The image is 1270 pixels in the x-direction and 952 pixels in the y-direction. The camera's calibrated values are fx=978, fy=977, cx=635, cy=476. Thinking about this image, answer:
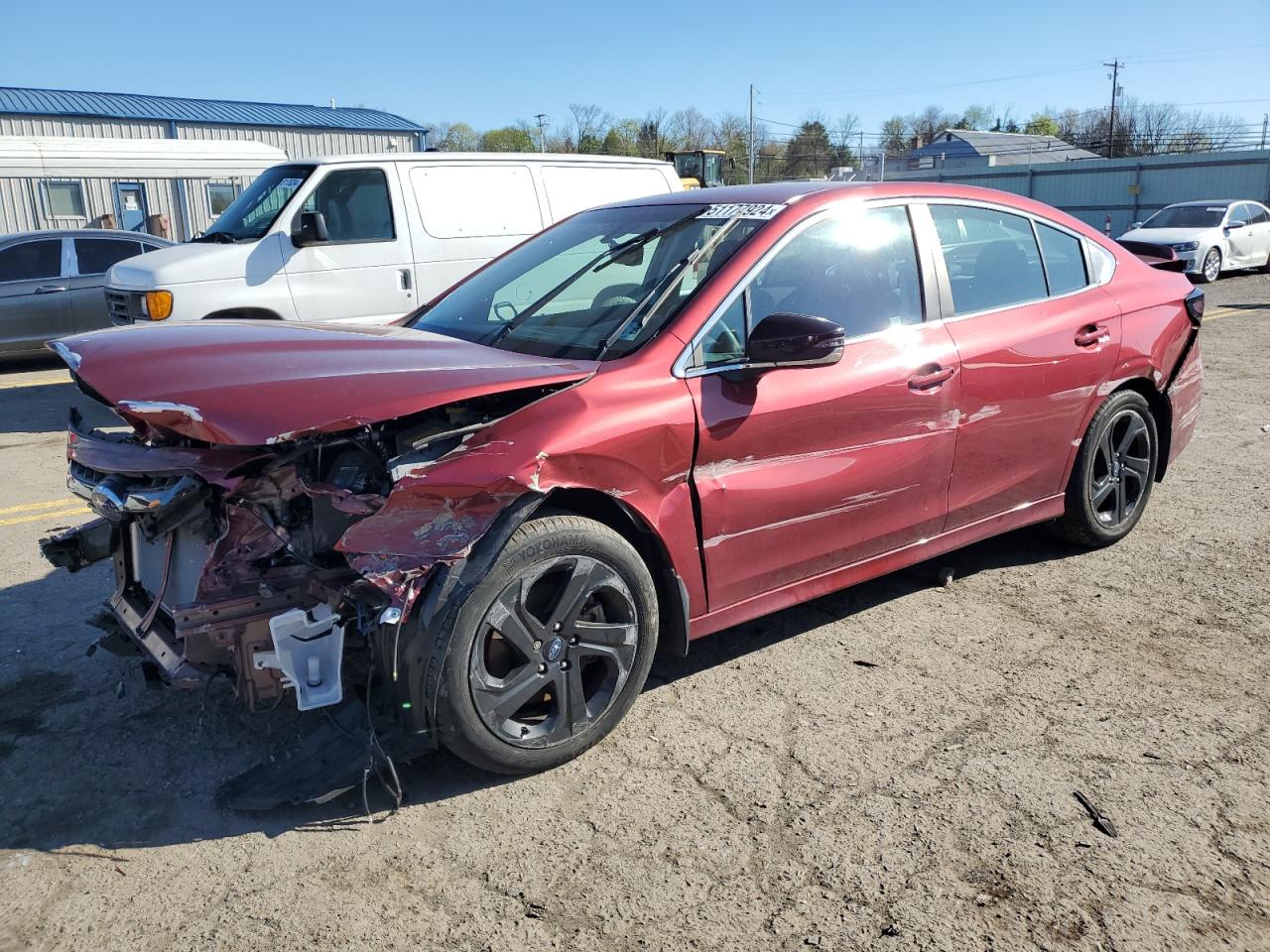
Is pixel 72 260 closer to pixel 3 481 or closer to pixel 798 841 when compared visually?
pixel 3 481

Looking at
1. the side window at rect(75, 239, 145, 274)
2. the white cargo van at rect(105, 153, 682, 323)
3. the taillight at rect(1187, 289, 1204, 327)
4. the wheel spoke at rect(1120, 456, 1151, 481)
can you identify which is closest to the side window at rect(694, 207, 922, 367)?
the wheel spoke at rect(1120, 456, 1151, 481)

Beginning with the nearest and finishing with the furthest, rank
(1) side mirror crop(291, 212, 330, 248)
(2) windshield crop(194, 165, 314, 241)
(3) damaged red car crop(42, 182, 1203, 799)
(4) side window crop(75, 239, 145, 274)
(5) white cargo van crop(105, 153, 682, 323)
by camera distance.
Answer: (3) damaged red car crop(42, 182, 1203, 799)
(5) white cargo van crop(105, 153, 682, 323)
(1) side mirror crop(291, 212, 330, 248)
(2) windshield crop(194, 165, 314, 241)
(4) side window crop(75, 239, 145, 274)

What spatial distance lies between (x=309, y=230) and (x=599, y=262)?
16.4 ft

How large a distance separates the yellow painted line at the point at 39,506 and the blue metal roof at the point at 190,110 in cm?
2849

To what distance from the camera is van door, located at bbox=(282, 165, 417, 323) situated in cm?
820

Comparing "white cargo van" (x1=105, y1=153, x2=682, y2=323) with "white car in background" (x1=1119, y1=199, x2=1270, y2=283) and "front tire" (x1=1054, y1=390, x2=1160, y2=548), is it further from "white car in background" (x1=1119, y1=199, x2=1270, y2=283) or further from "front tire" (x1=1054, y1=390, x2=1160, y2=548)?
"white car in background" (x1=1119, y1=199, x2=1270, y2=283)

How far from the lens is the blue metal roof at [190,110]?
29984 mm

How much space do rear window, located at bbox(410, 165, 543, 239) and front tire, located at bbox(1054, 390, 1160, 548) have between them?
577 centimetres

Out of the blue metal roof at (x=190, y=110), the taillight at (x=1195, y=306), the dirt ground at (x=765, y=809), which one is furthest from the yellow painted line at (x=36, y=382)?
the blue metal roof at (x=190, y=110)

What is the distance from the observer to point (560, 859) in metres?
2.71

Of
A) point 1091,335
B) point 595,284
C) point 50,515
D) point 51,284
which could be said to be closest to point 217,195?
point 51,284

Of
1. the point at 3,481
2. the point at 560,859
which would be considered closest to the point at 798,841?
the point at 560,859

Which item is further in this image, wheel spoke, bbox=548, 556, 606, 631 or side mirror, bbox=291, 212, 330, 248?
side mirror, bbox=291, 212, 330, 248

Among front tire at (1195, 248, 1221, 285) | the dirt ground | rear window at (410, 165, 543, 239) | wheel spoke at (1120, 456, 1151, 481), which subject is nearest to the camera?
the dirt ground
